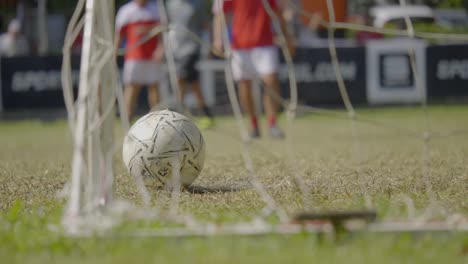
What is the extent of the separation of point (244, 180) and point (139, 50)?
541 cm

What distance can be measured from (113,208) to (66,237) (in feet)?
0.95

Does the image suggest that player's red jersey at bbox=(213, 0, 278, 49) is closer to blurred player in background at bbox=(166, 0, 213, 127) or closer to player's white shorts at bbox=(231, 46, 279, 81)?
player's white shorts at bbox=(231, 46, 279, 81)

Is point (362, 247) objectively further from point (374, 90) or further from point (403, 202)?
point (374, 90)

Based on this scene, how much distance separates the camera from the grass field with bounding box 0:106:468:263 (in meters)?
3.69

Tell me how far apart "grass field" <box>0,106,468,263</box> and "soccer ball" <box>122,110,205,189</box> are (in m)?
0.17

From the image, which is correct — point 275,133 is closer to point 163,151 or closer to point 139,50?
point 139,50

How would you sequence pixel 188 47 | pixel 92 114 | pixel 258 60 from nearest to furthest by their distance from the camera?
pixel 92 114
pixel 258 60
pixel 188 47

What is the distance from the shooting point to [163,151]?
229 inches

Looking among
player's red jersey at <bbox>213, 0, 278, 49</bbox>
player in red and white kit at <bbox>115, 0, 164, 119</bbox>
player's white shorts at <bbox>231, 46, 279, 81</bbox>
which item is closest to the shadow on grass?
player's white shorts at <bbox>231, 46, 279, 81</bbox>

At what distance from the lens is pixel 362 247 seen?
3717 mm

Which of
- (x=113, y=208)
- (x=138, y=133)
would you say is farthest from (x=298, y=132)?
(x=113, y=208)

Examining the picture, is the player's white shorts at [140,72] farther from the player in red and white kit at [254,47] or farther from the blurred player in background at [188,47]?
the player in red and white kit at [254,47]

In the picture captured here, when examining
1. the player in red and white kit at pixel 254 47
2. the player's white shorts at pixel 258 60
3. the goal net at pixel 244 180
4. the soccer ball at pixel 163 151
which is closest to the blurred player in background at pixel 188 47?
the player in red and white kit at pixel 254 47

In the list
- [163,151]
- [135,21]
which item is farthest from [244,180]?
[135,21]
